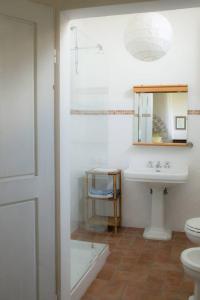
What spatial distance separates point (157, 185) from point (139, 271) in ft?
3.76

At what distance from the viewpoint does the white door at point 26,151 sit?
185 cm

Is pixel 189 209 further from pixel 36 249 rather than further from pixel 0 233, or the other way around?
pixel 0 233

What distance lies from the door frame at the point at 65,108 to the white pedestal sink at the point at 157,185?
65.2 inches

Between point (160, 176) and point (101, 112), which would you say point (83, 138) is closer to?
point (101, 112)

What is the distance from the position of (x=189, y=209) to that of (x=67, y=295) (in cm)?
228

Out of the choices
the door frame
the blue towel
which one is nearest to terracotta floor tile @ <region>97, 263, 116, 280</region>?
the door frame

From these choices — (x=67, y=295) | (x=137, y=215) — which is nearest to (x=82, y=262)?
(x=67, y=295)

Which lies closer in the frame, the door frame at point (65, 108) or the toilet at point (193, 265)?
the door frame at point (65, 108)

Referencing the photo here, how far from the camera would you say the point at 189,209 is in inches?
162

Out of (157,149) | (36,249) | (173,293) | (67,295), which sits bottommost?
(173,293)

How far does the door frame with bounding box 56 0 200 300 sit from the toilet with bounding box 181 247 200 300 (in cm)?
83

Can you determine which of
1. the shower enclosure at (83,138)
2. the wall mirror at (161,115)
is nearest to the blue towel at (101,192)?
the shower enclosure at (83,138)

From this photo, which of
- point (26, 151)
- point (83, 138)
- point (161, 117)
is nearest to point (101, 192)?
point (83, 138)

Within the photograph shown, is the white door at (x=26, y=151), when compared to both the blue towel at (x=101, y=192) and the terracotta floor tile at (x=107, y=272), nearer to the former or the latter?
the terracotta floor tile at (x=107, y=272)
